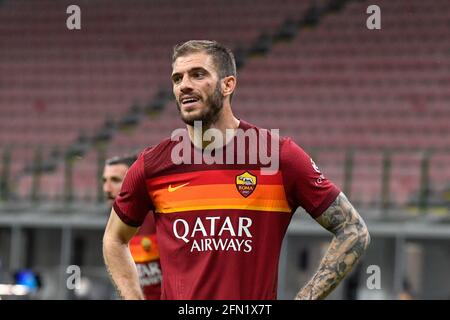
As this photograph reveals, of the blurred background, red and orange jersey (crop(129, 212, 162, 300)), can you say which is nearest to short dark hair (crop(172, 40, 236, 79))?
red and orange jersey (crop(129, 212, 162, 300))

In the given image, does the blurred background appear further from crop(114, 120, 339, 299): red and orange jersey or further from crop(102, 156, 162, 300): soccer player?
crop(114, 120, 339, 299): red and orange jersey

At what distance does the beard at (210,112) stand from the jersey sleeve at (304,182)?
25 centimetres

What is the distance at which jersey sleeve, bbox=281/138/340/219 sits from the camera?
150 inches

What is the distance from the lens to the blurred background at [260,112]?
1236 cm

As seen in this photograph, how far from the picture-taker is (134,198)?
13.0 feet

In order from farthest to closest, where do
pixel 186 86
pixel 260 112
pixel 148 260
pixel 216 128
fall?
pixel 260 112 < pixel 148 260 < pixel 216 128 < pixel 186 86

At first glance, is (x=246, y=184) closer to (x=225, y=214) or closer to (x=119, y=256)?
(x=225, y=214)

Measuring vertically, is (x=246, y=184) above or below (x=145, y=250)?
→ above

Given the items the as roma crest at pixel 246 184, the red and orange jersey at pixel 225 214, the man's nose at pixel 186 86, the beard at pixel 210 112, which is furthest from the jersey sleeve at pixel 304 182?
the man's nose at pixel 186 86

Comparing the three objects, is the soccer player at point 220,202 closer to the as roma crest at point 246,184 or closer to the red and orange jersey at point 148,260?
the as roma crest at point 246,184

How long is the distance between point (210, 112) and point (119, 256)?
62 centimetres

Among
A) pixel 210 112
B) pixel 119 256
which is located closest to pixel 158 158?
pixel 210 112

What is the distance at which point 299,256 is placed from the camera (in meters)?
12.4

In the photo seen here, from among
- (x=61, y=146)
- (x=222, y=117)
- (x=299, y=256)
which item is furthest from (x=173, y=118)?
(x=222, y=117)
